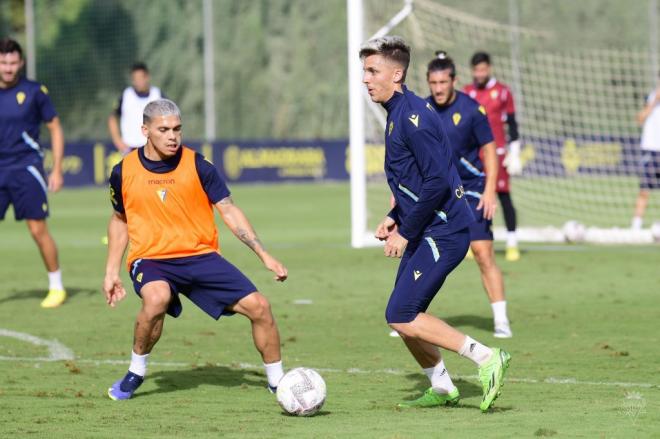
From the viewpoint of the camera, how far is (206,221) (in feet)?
26.3

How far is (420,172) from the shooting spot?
7125 millimetres

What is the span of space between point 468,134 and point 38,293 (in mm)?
5638

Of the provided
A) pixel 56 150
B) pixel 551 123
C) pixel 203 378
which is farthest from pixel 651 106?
pixel 203 378

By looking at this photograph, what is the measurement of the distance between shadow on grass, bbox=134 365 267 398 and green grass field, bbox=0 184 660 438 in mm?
21

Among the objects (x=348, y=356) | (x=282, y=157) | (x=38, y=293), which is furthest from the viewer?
(x=282, y=157)

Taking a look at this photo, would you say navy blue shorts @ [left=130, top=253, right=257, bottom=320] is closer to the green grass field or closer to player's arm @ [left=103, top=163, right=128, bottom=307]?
player's arm @ [left=103, top=163, right=128, bottom=307]

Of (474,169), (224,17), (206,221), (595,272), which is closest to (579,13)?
(224,17)

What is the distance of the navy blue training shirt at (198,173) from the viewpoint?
7887 millimetres

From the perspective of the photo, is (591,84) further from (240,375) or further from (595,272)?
(240,375)

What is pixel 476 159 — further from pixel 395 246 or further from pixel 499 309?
pixel 395 246

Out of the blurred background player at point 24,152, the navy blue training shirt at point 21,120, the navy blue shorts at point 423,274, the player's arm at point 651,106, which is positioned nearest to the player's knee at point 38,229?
the blurred background player at point 24,152

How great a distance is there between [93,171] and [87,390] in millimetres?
28662

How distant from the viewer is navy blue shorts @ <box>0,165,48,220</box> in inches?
477

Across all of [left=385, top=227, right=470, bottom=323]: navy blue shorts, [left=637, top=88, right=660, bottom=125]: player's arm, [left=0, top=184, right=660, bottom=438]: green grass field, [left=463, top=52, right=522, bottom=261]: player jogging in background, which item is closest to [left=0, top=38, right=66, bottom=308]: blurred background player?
[left=0, top=184, right=660, bottom=438]: green grass field
